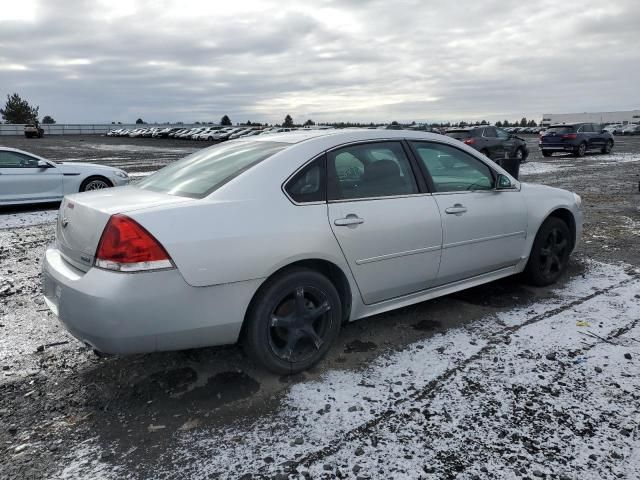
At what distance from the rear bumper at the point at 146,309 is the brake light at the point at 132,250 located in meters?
0.04

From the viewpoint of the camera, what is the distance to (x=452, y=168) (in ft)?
13.8

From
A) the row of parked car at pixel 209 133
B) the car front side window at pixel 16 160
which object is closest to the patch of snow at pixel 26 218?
the car front side window at pixel 16 160

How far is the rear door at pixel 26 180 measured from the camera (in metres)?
9.44

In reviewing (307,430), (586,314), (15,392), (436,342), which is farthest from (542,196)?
Result: (15,392)

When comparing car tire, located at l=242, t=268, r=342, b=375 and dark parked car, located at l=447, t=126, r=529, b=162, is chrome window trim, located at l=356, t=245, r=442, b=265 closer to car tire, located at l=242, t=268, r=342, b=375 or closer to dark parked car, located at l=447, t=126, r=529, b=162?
car tire, located at l=242, t=268, r=342, b=375

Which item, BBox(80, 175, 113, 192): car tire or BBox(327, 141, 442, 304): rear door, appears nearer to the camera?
BBox(327, 141, 442, 304): rear door

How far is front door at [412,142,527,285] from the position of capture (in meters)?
3.93

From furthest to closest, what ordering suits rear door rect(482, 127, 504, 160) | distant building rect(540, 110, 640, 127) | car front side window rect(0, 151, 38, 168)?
distant building rect(540, 110, 640, 127)
rear door rect(482, 127, 504, 160)
car front side window rect(0, 151, 38, 168)

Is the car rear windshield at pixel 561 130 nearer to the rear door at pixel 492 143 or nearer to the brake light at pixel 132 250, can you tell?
the rear door at pixel 492 143

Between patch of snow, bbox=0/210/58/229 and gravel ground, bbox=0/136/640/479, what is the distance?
4503 mm

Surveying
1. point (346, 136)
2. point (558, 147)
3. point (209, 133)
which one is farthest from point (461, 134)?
point (209, 133)

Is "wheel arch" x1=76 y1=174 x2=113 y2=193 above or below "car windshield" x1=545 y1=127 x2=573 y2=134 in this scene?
below

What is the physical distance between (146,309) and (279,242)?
0.83 metres

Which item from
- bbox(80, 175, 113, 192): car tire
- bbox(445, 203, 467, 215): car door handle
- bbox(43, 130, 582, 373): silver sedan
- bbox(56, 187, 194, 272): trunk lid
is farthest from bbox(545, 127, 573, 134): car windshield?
bbox(56, 187, 194, 272): trunk lid
